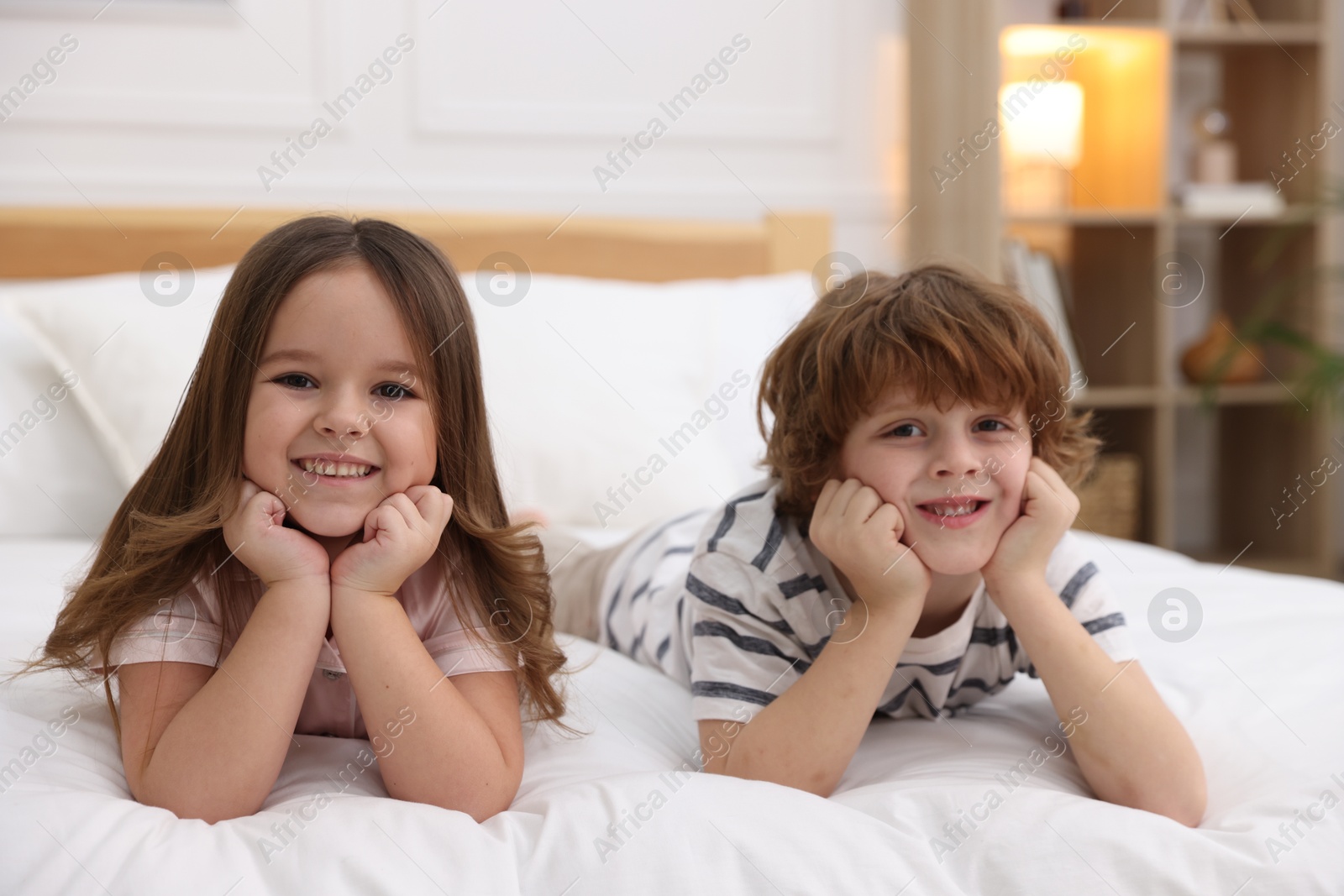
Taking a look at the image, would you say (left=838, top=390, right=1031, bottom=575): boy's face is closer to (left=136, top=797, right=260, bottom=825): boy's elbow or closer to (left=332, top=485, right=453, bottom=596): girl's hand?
(left=332, top=485, right=453, bottom=596): girl's hand

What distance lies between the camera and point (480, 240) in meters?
2.06

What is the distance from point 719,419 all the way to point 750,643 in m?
0.85

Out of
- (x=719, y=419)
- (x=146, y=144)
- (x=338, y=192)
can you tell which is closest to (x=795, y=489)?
(x=719, y=419)

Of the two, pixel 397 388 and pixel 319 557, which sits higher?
pixel 397 388

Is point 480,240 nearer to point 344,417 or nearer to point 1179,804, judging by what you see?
point 344,417

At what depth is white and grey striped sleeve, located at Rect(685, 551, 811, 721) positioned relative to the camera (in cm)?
84

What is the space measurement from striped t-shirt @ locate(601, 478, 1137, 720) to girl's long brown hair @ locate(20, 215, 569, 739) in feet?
0.43

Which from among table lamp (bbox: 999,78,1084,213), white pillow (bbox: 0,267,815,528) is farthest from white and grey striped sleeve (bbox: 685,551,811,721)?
table lamp (bbox: 999,78,1084,213)

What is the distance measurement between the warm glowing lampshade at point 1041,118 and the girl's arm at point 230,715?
2.10 m

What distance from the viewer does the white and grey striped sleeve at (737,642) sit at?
0.84 metres

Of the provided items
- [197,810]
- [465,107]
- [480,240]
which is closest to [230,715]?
[197,810]

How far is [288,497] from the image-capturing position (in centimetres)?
75

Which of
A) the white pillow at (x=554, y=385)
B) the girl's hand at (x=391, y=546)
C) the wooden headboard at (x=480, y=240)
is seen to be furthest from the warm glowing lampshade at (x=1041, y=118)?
the girl's hand at (x=391, y=546)

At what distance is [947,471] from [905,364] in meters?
0.09
